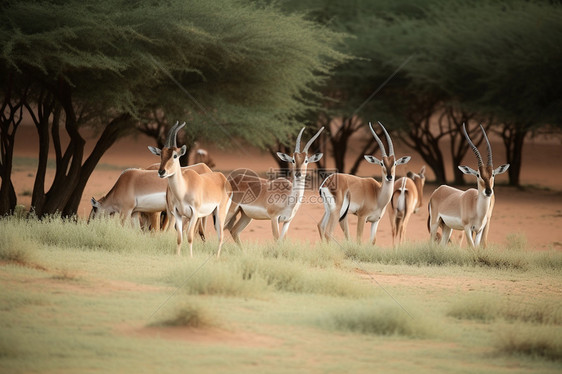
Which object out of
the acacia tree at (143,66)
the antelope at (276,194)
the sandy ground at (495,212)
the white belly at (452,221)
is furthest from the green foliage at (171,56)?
the white belly at (452,221)

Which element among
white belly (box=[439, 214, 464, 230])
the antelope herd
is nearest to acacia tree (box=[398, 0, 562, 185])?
the antelope herd

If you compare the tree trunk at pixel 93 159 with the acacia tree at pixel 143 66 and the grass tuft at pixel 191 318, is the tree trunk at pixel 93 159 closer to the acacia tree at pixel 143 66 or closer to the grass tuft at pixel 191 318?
the acacia tree at pixel 143 66

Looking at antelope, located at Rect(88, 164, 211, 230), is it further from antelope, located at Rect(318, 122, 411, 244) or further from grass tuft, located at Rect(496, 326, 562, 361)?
grass tuft, located at Rect(496, 326, 562, 361)

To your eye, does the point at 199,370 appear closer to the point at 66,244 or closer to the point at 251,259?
the point at 251,259

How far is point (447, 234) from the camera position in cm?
A: 1373

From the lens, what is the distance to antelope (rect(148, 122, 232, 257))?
10609mm

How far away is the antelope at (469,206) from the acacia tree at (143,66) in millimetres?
5103

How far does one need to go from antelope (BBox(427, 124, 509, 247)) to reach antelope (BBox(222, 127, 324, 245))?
215 centimetres

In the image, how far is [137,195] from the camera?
13.4 meters

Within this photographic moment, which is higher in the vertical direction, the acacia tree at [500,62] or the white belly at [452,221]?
the acacia tree at [500,62]

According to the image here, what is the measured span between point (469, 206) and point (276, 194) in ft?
9.16

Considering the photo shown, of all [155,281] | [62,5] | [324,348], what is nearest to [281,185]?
[155,281]

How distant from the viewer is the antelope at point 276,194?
12.2m

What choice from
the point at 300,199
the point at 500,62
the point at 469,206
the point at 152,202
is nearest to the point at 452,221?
the point at 469,206
